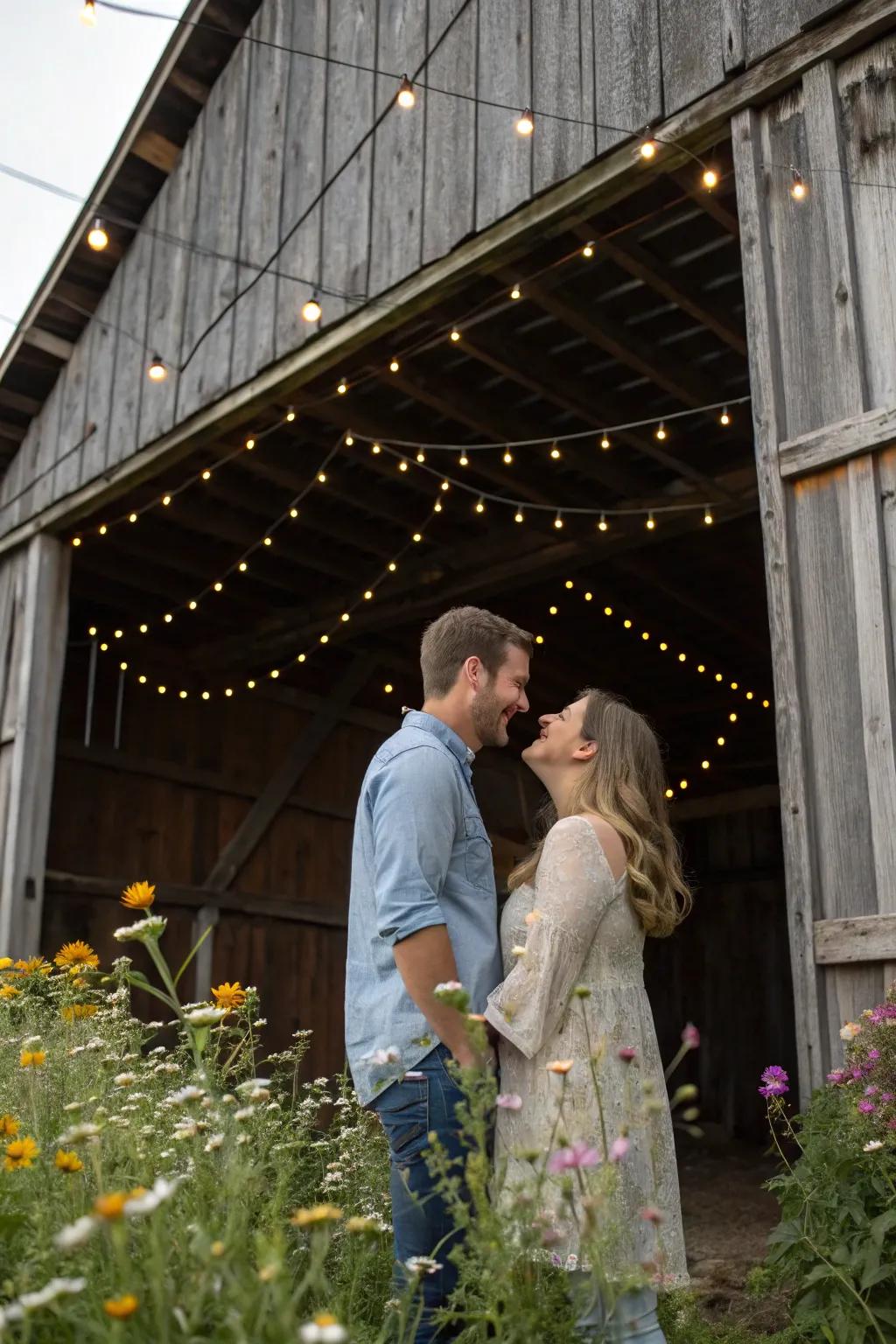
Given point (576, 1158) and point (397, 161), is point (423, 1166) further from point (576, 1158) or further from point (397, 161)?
point (397, 161)

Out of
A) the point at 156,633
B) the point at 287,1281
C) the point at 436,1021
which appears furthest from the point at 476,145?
the point at 156,633

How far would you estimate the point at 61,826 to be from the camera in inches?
326

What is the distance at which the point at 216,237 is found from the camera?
5914 mm

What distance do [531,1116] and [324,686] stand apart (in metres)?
7.94

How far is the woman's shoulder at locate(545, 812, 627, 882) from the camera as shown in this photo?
235cm

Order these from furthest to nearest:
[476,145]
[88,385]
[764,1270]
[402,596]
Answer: [402,596] < [88,385] < [476,145] < [764,1270]

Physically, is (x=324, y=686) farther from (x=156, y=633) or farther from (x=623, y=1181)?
(x=623, y=1181)

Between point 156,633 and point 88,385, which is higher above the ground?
point 88,385

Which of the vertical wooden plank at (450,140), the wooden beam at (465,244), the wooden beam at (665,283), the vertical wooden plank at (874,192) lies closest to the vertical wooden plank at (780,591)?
the wooden beam at (465,244)

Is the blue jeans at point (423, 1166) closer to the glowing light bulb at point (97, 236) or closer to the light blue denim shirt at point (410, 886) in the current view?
the light blue denim shirt at point (410, 886)

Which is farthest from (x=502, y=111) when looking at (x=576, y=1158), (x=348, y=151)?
(x=576, y=1158)

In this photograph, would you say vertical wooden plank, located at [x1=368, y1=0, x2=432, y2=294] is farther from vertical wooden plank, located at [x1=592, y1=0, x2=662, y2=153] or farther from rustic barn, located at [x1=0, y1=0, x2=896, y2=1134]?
vertical wooden plank, located at [x1=592, y1=0, x2=662, y2=153]

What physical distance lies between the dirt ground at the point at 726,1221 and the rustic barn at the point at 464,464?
899 mm

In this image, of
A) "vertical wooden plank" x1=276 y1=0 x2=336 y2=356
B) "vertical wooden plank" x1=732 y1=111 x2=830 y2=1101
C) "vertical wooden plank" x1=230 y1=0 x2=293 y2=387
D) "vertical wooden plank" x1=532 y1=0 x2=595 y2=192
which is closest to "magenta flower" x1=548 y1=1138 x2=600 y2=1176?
"vertical wooden plank" x1=732 y1=111 x2=830 y2=1101
